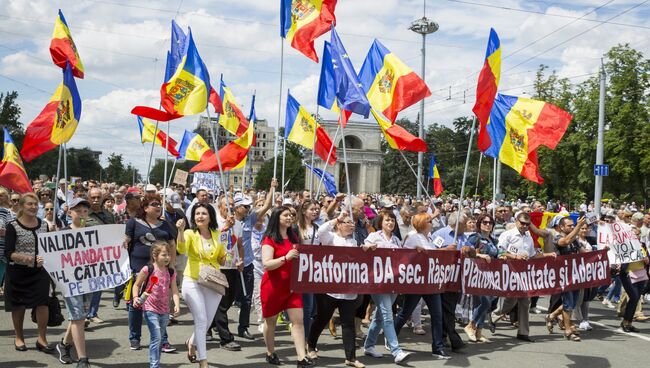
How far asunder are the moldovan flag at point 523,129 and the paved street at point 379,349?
2686 mm

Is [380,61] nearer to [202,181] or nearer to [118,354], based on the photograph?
[118,354]

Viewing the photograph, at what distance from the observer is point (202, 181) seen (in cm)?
2452

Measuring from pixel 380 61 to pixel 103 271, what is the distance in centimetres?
656

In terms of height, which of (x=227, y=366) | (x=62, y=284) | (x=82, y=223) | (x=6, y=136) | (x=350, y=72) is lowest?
(x=227, y=366)

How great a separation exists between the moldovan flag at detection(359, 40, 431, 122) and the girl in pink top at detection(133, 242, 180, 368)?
5502 millimetres

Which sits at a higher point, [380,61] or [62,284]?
[380,61]

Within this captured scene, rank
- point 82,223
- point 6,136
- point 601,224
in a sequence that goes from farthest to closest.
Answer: point 6,136
point 601,224
point 82,223

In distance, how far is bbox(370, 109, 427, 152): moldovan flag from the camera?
39.4ft

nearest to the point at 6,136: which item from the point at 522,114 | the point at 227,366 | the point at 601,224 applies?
the point at 227,366

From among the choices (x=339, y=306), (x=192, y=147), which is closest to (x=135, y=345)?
(x=339, y=306)

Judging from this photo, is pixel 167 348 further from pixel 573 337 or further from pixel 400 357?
pixel 573 337

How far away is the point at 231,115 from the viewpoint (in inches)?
688

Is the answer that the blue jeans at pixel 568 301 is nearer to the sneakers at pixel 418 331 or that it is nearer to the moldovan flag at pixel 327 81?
the sneakers at pixel 418 331

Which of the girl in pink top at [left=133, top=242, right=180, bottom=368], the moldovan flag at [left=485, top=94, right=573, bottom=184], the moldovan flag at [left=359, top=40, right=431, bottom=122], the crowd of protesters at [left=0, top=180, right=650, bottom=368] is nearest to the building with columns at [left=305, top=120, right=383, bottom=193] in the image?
the moldovan flag at [left=359, top=40, right=431, bottom=122]
